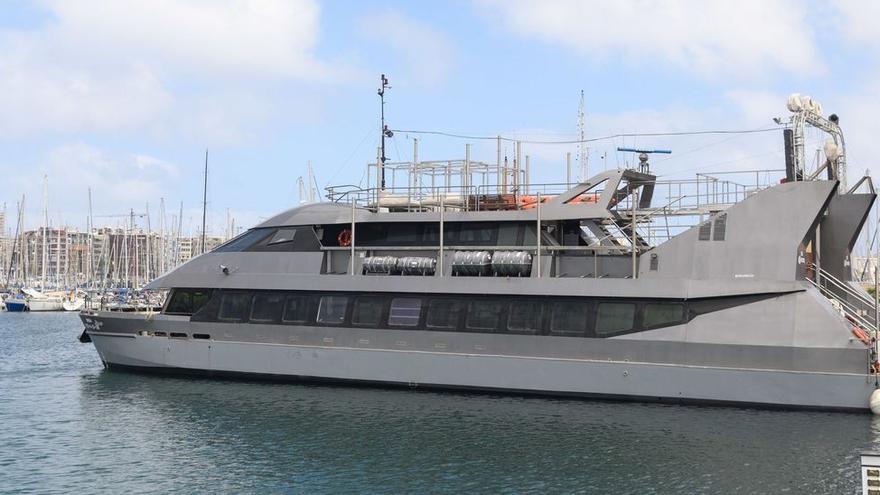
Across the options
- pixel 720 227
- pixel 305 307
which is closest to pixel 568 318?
pixel 720 227

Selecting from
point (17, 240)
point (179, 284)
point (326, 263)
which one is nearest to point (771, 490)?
point (326, 263)

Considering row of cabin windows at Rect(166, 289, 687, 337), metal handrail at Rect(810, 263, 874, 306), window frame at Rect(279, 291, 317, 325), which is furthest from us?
window frame at Rect(279, 291, 317, 325)

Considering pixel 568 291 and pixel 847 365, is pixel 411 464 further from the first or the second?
pixel 847 365

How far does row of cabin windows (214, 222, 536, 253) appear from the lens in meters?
25.2

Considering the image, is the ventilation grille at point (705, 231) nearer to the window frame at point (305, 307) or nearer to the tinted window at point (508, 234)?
the tinted window at point (508, 234)

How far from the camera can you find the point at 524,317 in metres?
23.8

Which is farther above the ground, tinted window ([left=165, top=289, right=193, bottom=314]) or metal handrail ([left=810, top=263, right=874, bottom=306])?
metal handrail ([left=810, top=263, right=874, bottom=306])

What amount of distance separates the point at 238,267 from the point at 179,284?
2.22 metres

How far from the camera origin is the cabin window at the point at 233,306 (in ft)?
88.6

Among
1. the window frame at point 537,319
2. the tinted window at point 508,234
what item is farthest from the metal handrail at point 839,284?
the tinted window at point 508,234

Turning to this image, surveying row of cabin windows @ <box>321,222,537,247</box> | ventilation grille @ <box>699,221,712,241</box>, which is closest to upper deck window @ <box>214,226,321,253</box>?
row of cabin windows @ <box>321,222,537,247</box>

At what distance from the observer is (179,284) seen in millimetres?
28266

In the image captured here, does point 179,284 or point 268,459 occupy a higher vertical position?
point 179,284

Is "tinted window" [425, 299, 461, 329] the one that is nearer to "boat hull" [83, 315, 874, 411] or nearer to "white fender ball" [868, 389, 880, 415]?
"boat hull" [83, 315, 874, 411]
